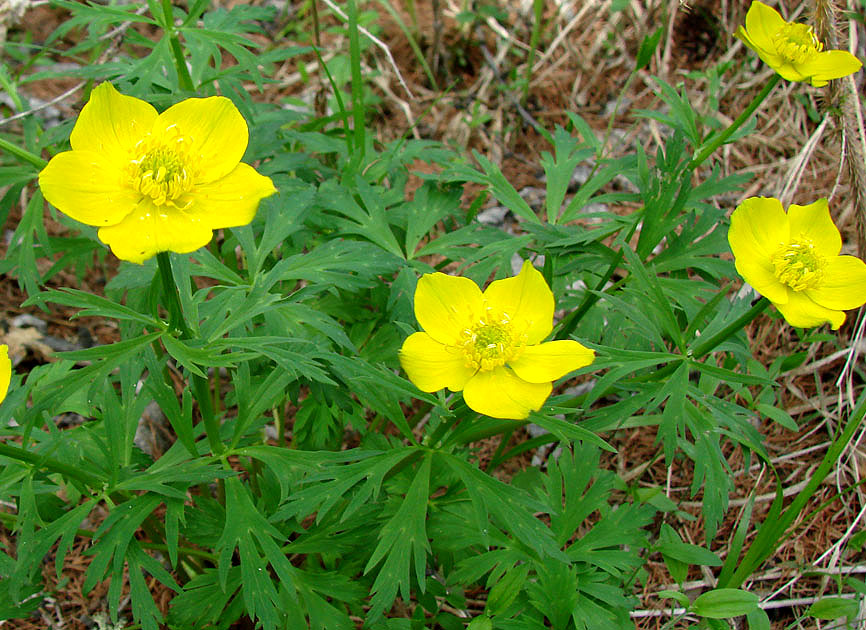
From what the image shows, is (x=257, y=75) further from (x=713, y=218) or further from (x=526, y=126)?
(x=526, y=126)

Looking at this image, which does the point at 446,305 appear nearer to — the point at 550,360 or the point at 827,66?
the point at 550,360

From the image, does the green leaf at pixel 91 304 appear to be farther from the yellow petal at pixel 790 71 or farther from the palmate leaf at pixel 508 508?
the yellow petal at pixel 790 71

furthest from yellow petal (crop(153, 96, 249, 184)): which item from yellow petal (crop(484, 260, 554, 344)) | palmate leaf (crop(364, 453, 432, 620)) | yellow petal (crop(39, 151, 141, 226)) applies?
palmate leaf (crop(364, 453, 432, 620))

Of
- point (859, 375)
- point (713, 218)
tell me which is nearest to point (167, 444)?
point (713, 218)

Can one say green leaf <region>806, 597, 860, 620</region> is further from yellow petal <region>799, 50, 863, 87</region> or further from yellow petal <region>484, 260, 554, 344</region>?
yellow petal <region>799, 50, 863, 87</region>

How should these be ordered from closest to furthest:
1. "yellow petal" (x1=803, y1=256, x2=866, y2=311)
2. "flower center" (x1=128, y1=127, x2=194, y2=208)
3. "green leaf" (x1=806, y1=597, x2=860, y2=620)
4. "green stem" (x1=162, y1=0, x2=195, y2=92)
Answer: "flower center" (x1=128, y1=127, x2=194, y2=208), "yellow petal" (x1=803, y1=256, x2=866, y2=311), "green leaf" (x1=806, y1=597, x2=860, y2=620), "green stem" (x1=162, y1=0, x2=195, y2=92)

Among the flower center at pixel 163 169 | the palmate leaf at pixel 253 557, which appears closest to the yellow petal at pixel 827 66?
the flower center at pixel 163 169

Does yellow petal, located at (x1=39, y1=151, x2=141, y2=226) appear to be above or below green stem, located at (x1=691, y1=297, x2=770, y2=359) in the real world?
above
